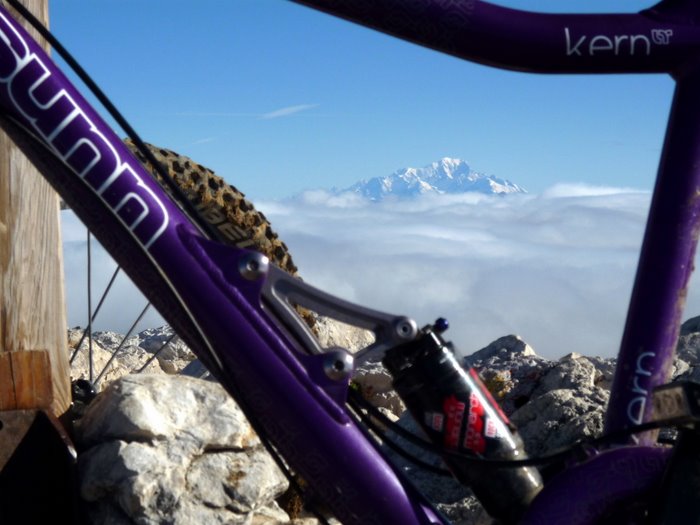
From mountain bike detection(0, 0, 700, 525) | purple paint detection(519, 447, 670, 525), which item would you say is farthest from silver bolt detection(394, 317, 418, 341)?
purple paint detection(519, 447, 670, 525)

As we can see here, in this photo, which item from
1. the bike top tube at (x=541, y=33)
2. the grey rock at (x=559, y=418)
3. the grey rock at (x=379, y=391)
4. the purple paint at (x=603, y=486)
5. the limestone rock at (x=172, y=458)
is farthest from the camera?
the grey rock at (x=379, y=391)

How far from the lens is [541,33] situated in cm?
226

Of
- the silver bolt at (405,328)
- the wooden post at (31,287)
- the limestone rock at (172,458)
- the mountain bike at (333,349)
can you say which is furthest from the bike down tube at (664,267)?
the wooden post at (31,287)

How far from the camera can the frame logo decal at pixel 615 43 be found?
2.28m

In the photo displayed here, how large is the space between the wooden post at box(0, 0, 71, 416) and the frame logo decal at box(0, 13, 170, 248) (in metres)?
1.20

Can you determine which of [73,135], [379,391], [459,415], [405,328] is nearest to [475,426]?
[459,415]

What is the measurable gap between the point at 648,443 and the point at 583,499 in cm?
35

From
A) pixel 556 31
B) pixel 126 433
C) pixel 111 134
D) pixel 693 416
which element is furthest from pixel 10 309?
pixel 693 416

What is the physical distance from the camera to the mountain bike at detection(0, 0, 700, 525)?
7.06ft

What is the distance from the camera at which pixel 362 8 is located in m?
2.20

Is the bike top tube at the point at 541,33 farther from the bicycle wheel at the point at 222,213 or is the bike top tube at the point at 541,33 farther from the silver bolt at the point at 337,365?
the bicycle wheel at the point at 222,213

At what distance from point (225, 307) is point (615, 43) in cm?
100

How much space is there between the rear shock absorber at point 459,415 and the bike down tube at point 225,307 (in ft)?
0.43

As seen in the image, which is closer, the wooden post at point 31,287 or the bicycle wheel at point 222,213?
the wooden post at point 31,287
